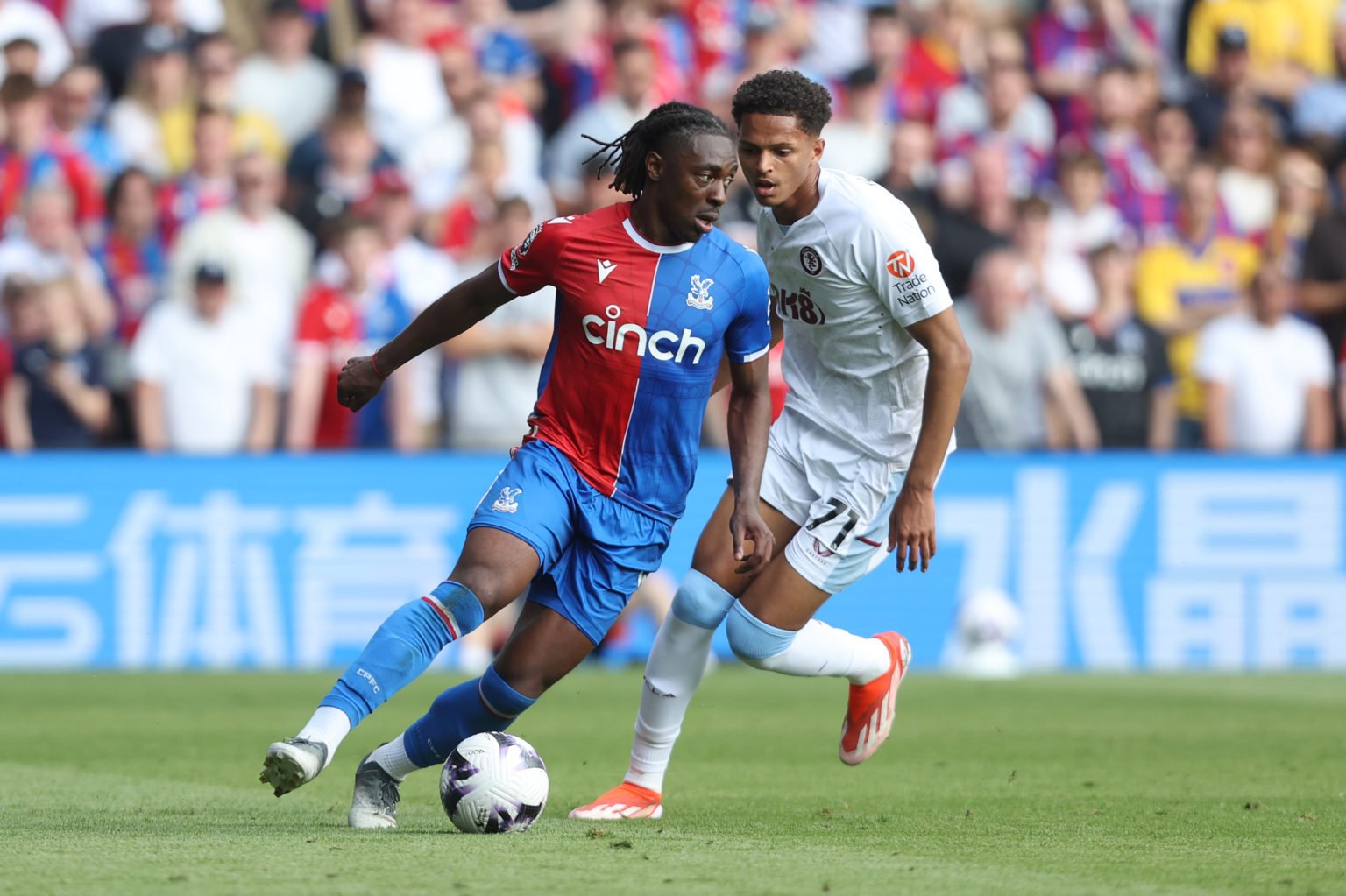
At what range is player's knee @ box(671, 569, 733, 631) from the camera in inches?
282

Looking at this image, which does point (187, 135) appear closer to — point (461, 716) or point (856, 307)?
point (856, 307)

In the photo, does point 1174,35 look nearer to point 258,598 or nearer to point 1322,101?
point 1322,101

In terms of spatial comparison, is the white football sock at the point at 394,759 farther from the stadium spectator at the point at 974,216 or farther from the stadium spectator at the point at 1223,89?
the stadium spectator at the point at 1223,89

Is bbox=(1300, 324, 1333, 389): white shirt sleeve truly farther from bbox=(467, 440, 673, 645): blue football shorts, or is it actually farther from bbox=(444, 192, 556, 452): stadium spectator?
bbox=(467, 440, 673, 645): blue football shorts

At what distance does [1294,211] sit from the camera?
16.9 m

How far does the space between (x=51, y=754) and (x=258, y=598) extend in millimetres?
4887

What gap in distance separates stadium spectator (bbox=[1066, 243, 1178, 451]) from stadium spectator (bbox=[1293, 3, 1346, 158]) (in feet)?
12.8

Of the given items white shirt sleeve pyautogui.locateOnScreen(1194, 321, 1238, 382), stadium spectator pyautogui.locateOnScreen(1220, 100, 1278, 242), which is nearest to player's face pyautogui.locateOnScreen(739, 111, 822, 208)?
white shirt sleeve pyautogui.locateOnScreen(1194, 321, 1238, 382)

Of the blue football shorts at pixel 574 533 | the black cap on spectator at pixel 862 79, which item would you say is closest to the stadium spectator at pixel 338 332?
the black cap on spectator at pixel 862 79

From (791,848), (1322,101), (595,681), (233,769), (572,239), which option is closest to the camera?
(791,848)

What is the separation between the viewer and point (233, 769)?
27.6ft

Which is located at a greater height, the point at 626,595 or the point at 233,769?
the point at 626,595

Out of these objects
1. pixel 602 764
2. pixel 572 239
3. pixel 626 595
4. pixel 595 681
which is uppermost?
pixel 572 239

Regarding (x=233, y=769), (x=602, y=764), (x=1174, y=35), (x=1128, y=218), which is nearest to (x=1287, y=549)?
(x=1128, y=218)
